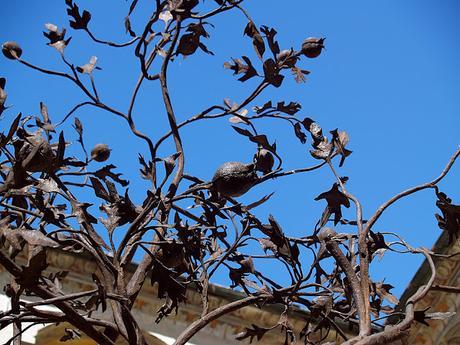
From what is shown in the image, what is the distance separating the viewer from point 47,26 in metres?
2.10

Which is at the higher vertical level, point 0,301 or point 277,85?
point 277,85

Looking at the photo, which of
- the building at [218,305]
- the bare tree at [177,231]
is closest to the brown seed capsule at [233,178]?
the bare tree at [177,231]

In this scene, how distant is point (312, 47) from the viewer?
194 centimetres

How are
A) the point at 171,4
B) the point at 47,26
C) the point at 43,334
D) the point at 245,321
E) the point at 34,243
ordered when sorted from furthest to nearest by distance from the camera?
the point at 245,321, the point at 43,334, the point at 47,26, the point at 171,4, the point at 34,243

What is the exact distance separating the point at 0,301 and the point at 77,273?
1.69 ft

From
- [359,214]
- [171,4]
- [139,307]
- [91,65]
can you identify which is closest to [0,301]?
[139,307]

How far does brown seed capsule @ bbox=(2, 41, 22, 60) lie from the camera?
2.03 metres

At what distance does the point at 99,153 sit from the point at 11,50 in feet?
1.20

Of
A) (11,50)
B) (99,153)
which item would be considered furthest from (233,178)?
(11,50)

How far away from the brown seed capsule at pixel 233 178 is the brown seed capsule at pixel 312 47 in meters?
0.39

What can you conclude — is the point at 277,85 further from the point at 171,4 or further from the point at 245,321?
the point at 245,321

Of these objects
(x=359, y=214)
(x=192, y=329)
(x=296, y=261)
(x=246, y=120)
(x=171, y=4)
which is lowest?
(x=192, y=329)

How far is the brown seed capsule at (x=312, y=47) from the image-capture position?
194 cm

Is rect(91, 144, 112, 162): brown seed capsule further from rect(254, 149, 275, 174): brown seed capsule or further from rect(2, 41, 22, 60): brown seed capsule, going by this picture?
rect(254, 149, 275, 174): brown seed capsule
